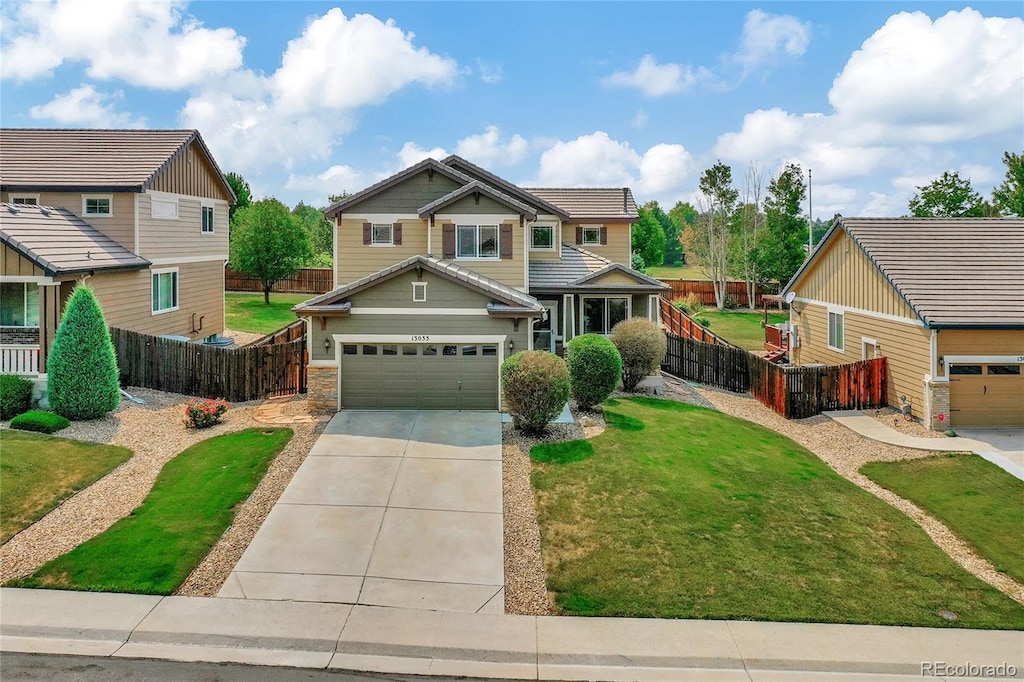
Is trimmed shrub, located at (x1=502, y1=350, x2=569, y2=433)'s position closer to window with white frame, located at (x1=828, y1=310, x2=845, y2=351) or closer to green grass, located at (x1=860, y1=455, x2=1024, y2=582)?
green grass, located at (x1=860, y1=455, x2=1024, y2=582)

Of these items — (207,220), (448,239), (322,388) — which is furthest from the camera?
(207,220)

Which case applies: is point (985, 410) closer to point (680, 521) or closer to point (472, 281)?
point (680, 521)

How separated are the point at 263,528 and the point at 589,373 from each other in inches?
353

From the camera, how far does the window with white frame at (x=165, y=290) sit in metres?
23.9

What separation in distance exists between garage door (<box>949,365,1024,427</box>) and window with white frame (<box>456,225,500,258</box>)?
521 inches

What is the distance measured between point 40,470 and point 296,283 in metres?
35.6

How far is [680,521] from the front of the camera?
1180cm

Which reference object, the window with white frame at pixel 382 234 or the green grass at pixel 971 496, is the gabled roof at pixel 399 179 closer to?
the window with white frame at pixel 382 234

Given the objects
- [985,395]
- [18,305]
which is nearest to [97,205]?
[18,305]

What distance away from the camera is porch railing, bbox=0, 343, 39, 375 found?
17578 mm

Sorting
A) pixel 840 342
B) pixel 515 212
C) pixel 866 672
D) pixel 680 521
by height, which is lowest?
pixel 866 672

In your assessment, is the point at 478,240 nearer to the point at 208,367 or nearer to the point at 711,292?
the point at 208,367

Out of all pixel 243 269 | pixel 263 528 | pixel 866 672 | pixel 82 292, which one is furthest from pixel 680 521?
pixel 243 269

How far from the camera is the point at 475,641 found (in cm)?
859
